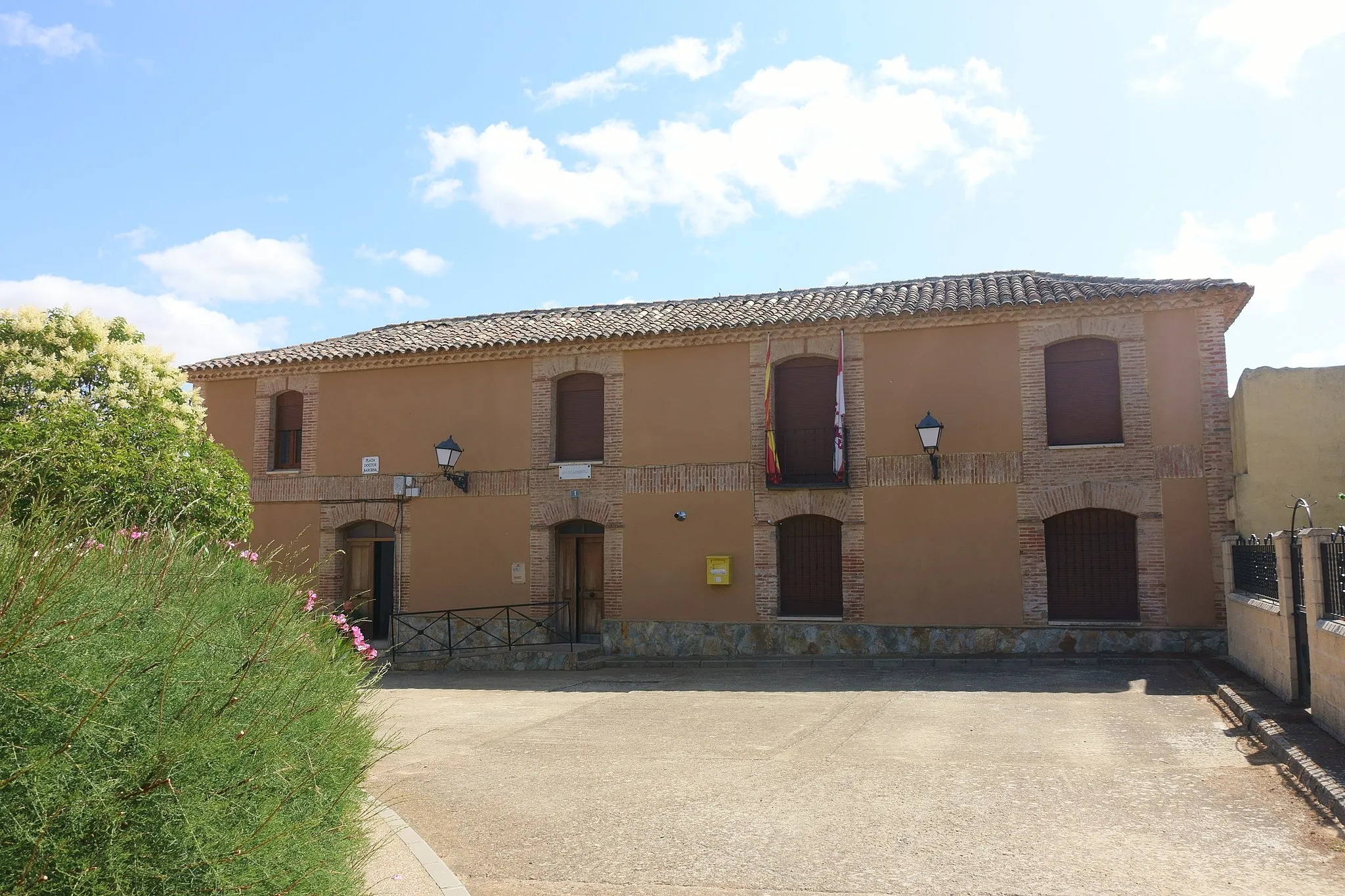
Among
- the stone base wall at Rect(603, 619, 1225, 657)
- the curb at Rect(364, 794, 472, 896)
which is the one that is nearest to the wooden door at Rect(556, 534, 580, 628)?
the stone base wall at Rect(603, 619, 1225, 657)

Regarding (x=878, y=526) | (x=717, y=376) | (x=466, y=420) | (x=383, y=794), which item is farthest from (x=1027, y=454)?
(x=383, y=794)

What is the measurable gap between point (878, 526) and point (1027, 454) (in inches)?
96.8

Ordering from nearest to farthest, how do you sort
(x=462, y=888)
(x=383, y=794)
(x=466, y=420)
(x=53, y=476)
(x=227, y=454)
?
(x=462, y=888), (x=383, y=794), (x=53, y=476), (x=227, y=454), (x=466, y=420)

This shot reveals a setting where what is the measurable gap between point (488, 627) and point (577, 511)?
2.53m

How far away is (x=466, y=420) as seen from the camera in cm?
1733

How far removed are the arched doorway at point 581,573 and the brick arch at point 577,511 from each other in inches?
13.7

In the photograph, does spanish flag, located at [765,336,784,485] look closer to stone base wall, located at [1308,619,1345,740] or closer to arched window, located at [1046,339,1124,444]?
arched window, located at [1046,339,1124,444]

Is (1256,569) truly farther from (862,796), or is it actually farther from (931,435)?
(862,796)

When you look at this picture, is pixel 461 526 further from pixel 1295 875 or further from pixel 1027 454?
pixel 1295 875

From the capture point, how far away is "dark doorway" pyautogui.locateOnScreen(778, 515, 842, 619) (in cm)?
1543

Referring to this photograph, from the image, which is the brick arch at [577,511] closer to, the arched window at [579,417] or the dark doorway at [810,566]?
the arched window at [579,417]

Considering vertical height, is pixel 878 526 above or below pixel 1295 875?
above

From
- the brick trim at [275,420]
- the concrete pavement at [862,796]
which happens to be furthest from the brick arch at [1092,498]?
the brick trim at [275,420]

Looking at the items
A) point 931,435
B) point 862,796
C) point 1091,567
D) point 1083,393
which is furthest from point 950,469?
point 862,796
